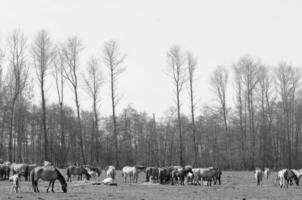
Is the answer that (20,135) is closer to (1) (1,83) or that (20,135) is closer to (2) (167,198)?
(1) (1,83)

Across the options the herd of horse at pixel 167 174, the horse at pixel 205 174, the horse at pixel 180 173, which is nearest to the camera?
the herd of horse at pixel 167 174

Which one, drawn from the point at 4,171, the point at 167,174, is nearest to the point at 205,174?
the point at 167,174

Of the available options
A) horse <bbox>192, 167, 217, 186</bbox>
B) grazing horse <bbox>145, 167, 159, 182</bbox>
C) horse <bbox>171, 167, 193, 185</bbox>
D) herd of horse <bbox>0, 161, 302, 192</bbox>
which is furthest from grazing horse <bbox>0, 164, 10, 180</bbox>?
horse <bbox>192, 167, 217, 186</bbox>

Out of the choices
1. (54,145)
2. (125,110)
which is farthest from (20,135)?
(125,110)

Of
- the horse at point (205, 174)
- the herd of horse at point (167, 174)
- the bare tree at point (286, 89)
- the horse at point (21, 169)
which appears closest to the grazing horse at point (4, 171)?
the herd of horse at point (167, 174)

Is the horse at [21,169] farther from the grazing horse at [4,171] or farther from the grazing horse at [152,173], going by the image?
the grazing horse at [152,173]

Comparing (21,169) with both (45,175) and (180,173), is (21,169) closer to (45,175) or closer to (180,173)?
(45,175)

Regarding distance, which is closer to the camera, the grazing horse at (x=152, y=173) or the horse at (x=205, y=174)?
the horse at (x=205, y=174)

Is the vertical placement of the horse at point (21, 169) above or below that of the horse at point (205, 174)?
above

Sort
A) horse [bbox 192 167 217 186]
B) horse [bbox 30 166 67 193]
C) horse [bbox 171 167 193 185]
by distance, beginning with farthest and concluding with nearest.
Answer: horse [bbox 171 167 193 185], horse [bbox 192 167 217 186], horse [bbox 30 166 67 193]

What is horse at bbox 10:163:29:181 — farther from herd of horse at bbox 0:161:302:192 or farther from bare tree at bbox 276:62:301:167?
bare tree at bbox 276:62:301:167

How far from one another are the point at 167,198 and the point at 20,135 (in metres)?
48.0

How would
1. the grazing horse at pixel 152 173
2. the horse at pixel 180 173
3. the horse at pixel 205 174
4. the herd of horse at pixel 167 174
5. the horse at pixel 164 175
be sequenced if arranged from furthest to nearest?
1. the grazing horse at pixel 152 173
2. the horse at pixel 180 173
3. the horse at pixel 164 175
4. the horse at pixel 205 174
5. the herd of horse at pixel 167 174

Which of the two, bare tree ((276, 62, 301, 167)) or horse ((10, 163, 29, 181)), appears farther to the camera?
bare tree ((276, 62, 301, 167))
